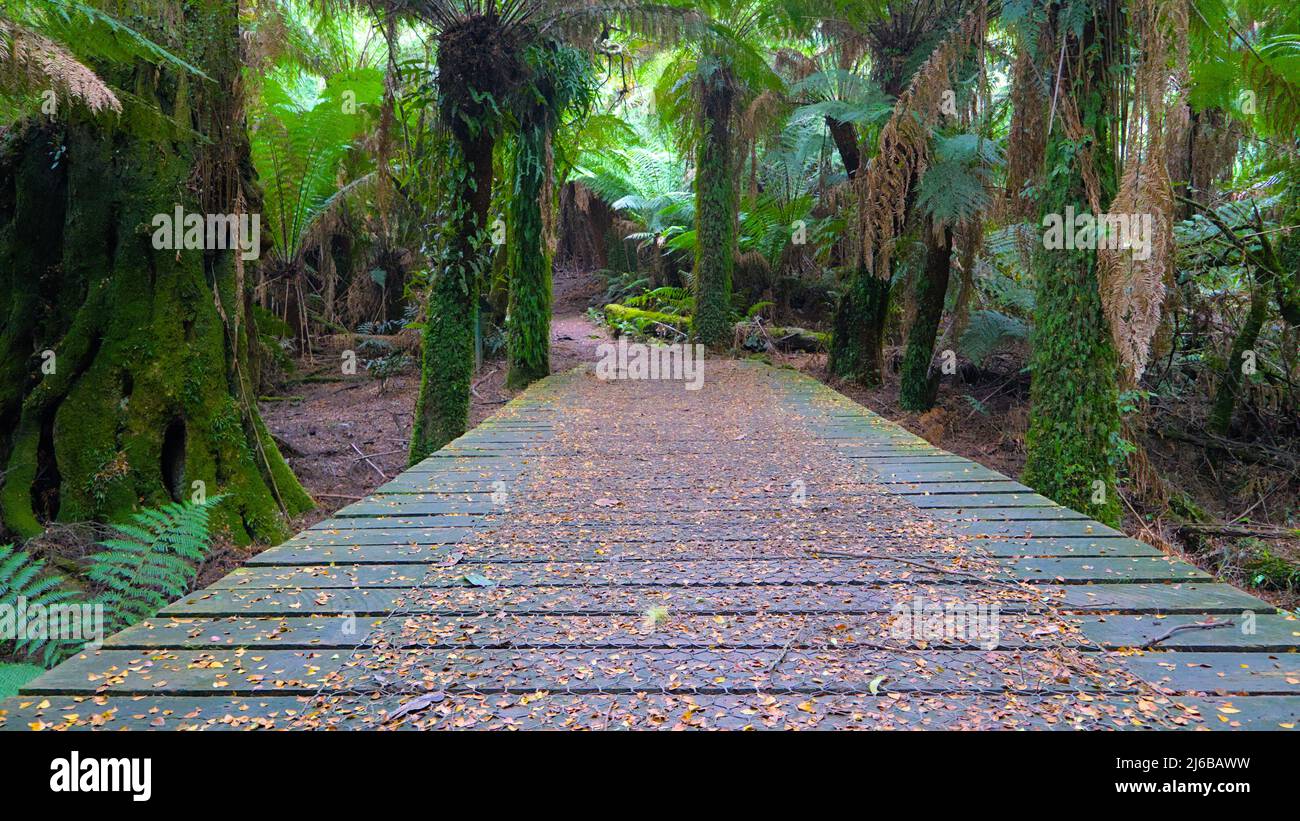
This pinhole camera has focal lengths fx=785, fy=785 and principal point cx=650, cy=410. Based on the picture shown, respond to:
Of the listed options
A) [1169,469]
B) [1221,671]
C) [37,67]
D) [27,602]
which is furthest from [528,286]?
[1221,671]

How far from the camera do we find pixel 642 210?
1556 centimetres

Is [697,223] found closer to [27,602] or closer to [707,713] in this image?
[27,602]

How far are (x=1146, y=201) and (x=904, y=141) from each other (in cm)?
237

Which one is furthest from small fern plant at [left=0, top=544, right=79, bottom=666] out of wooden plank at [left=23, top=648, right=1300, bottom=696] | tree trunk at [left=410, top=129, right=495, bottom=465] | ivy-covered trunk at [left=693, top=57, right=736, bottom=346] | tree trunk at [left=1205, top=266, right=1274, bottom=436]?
tree trunk at [left=1205, top=266, right=1274, bottom=436]

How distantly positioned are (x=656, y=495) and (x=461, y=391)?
2957 millimetres

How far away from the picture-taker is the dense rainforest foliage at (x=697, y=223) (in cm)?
394

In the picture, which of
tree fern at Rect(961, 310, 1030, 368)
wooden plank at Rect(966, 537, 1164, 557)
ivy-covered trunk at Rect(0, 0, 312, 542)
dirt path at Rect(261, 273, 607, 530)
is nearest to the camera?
wooden plank at Rect(966, 537, 1164, 557)

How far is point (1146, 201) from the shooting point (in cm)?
346

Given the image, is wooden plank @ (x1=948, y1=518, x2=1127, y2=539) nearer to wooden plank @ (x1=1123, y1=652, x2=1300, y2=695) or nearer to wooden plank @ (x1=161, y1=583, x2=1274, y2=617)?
wooden plank @ (x1=161, y1=583, x2=1274, y2=617)

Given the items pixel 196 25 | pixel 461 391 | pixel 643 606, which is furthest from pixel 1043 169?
pixel 196 25

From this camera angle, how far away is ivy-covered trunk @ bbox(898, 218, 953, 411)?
7367 millimetres

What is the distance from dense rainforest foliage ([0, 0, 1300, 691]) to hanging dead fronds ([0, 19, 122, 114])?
0.01m

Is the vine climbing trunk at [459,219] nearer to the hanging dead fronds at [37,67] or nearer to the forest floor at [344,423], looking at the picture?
the forest floor at [344,423]

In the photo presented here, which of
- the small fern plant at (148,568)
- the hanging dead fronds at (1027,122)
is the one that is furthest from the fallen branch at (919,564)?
the hanging dead fronds at (1027,122)
